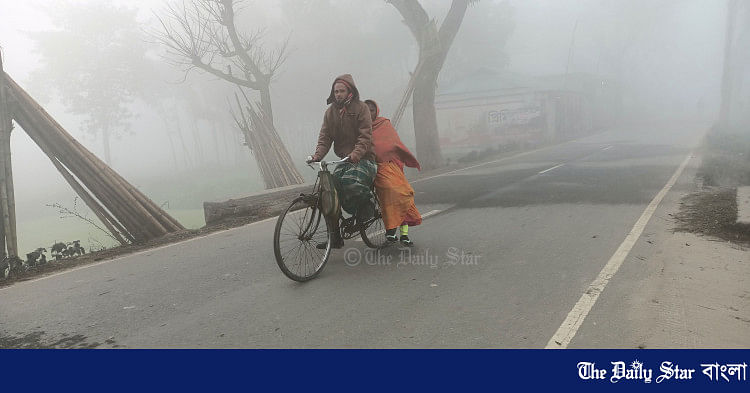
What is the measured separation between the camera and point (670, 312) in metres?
3.80

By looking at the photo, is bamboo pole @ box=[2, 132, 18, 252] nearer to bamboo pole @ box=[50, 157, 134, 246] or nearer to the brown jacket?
bamboo pole @ box=[50, 157, 134, 246]

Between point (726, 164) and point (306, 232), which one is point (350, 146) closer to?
point (306, 232)

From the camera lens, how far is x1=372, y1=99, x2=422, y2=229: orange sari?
567 cm

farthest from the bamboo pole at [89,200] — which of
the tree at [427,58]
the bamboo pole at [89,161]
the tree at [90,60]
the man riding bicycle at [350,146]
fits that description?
the tree at [90,60]

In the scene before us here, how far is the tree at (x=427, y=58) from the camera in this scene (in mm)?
17922

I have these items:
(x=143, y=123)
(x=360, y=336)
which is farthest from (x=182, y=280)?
(x=143, y=123)

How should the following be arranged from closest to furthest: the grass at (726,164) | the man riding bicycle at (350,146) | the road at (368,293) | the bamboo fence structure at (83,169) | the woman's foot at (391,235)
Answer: the road at (368,293) → the man riding bicycle at (350,146) → the woman's foot at (391,235) → the bamboo fence structure at (83,169) → the grass at (726,164)

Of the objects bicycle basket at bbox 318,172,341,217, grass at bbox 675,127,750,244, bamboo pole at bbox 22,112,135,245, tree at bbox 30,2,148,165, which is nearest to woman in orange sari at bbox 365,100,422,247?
bicycle basket at bbox 318,172,341,217

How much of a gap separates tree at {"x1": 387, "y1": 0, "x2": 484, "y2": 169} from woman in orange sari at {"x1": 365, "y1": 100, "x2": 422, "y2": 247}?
12897 mm

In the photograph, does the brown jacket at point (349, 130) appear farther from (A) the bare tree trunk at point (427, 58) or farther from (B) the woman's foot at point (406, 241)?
(A) the bare tree trunk at point (427, 58)

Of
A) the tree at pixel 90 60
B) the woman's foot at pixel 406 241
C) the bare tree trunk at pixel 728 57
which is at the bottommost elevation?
the woman's foot at pixel 406 241

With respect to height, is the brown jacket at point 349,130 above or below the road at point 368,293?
above

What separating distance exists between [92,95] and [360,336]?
42.1m

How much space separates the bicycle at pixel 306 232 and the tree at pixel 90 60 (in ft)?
132
